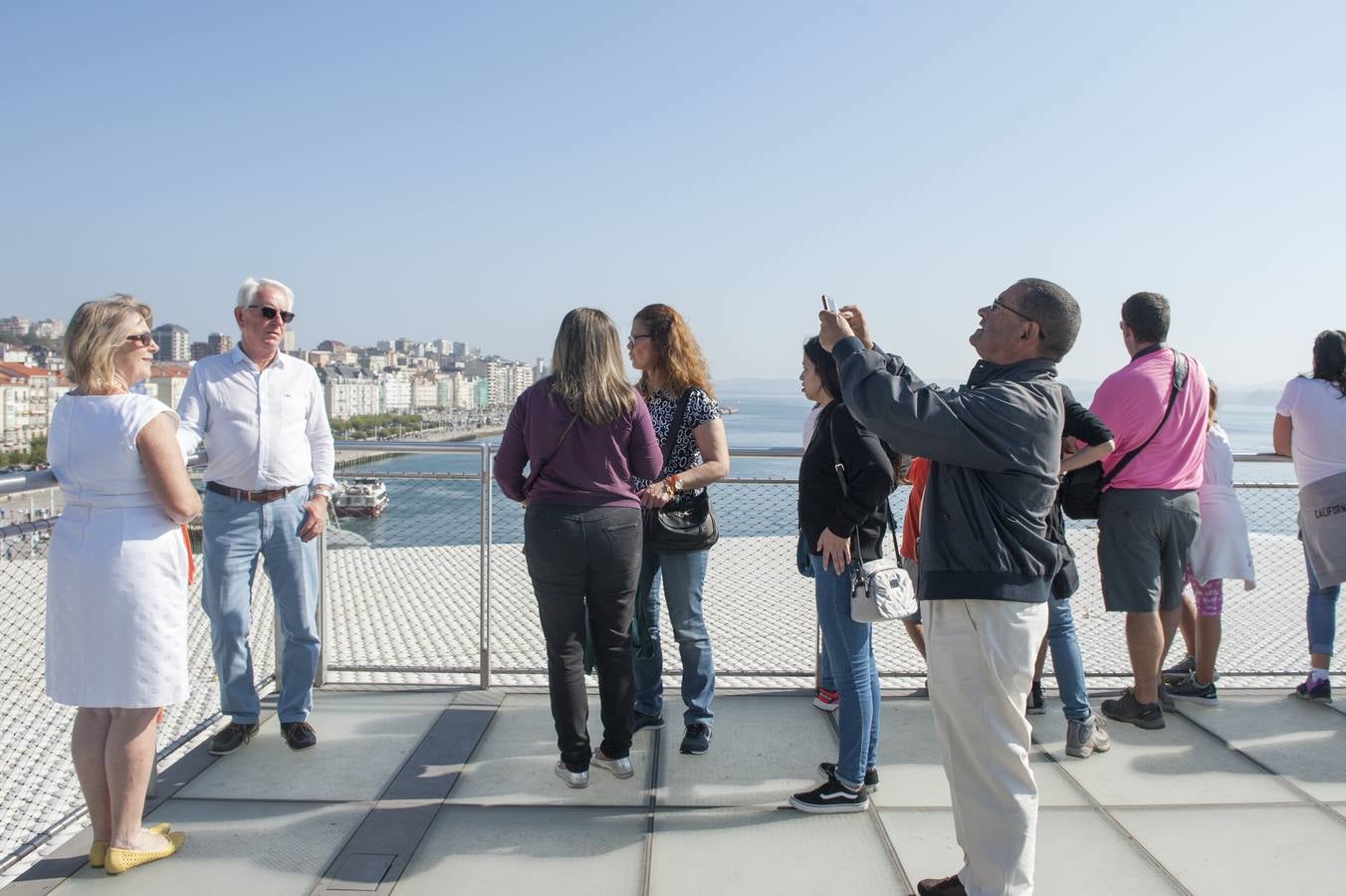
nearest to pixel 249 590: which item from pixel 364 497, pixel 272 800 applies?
pixel 272 800

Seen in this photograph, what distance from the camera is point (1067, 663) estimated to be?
140 inches

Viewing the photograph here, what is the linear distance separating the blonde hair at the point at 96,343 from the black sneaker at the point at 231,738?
1.61 m

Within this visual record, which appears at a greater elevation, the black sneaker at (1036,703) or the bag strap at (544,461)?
the bag strap at (544,461)

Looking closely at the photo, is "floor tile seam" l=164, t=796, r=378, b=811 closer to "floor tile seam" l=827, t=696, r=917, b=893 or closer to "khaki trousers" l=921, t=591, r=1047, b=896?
"floor tile seam" l=827, t=696, r=917, b=893

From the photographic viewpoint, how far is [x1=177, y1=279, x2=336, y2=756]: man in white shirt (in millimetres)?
3410

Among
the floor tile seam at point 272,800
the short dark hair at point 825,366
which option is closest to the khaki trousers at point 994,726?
the short dark hair at point 825,366

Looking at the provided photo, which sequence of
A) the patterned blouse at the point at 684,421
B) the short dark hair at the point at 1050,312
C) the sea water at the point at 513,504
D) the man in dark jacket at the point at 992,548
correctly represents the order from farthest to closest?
the sea water at the point at 513,504
the patterned blouse at the point at 684,421
the short dark hair at the point at 1050,312
the man in dark jacket at the point at 992,548

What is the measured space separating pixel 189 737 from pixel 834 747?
263 cm

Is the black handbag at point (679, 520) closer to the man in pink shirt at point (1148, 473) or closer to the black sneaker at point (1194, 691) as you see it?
the man in pink shirt at point (1148, 473)

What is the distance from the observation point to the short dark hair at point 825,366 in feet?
9.87

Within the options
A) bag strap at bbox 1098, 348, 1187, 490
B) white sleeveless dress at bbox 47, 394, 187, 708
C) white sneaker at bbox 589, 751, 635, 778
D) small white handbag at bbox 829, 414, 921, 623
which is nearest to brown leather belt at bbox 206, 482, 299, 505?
white sleeveless dress at bbox 47, 394, 187, 708

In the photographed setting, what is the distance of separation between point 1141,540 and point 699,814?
83.4 inches

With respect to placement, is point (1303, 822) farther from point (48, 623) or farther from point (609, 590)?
point (48, 623)

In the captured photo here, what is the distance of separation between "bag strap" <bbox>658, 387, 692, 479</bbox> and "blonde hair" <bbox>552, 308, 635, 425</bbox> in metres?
0.41
